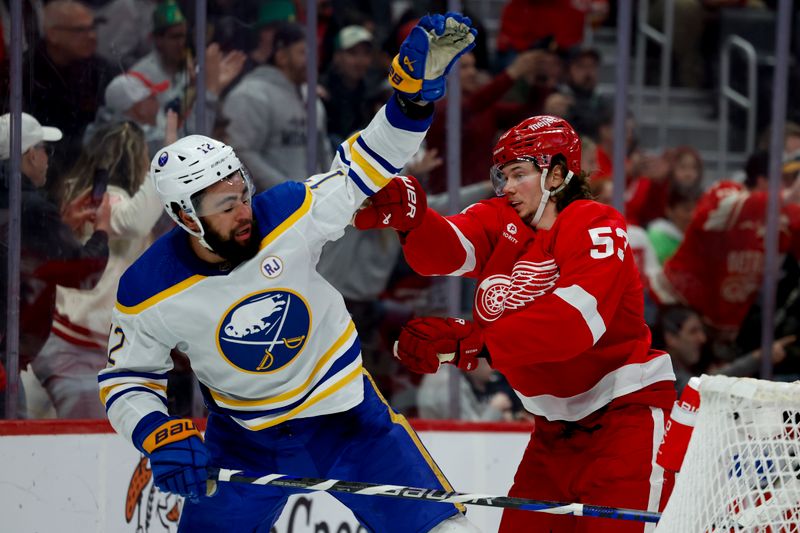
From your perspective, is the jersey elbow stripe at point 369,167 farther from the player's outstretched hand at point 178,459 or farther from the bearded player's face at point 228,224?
the player's outstretched hand at point 178,459

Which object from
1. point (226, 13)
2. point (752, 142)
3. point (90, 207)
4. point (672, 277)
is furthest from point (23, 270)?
point (752, 142)

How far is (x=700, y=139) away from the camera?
6.13m

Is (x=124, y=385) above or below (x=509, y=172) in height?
below

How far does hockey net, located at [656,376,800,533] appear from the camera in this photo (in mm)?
2238

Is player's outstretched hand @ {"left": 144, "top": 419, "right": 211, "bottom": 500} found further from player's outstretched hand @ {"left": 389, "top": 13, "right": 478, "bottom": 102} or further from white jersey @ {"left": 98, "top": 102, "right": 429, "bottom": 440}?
player's outstretched hand @ {"left": 389, "top": 13, "right": 478, "bottom": 102}

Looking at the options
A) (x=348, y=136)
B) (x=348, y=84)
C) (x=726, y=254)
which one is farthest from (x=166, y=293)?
(x=726, y=254)

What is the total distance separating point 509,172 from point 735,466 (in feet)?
2.83

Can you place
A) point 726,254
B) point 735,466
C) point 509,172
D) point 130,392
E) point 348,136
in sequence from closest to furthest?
1. point 735,466
2. point 130,392
3. point 509,172
4. point 348,136
5. point 726,254

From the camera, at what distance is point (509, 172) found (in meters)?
2.88

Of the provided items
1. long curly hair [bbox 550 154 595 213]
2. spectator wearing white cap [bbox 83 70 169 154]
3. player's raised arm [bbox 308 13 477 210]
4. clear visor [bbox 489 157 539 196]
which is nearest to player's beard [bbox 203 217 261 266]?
player's raised arm [bbox 308 13 477 210]

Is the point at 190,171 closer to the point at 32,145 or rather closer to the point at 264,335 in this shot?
the point at 264,335

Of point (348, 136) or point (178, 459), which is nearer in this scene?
point (178, 459)

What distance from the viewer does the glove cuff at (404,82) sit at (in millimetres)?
2785

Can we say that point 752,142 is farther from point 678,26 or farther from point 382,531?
point 382,531
